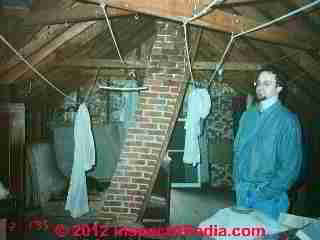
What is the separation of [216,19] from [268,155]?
1155mm

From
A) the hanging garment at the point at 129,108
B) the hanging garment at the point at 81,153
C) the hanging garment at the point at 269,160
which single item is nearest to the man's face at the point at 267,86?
the hanging garment at the point at 269,160

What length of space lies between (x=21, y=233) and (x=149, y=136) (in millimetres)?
1724

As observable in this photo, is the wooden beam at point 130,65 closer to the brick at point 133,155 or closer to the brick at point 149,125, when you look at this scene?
the brick at point 149,125

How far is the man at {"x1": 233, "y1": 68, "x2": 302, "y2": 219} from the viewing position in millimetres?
2385

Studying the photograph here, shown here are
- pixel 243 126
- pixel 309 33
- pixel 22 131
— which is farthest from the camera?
pixel 22 131

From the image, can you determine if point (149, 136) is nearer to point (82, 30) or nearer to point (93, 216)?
point (82, 30)

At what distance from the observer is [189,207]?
640 cm

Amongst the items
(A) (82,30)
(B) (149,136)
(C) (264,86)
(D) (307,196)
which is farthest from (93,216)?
(C) (264,86)

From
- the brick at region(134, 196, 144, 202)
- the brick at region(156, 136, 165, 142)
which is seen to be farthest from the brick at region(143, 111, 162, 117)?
the brick at region(134, 196, 144, 202)

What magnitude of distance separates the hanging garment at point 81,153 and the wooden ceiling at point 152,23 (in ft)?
2.86

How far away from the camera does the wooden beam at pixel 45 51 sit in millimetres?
3826

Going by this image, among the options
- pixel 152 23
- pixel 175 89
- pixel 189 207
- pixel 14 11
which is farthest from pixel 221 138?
pixel 14 11

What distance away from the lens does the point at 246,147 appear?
2.57 meters

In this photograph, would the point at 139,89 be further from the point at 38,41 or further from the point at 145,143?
the point at 38,41
